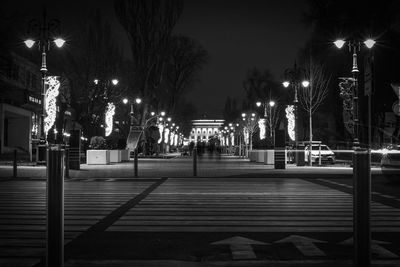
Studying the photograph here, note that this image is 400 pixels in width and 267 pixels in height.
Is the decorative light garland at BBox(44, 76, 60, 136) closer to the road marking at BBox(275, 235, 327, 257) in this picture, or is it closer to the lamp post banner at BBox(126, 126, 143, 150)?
the lamp post banner at BBox(126, 126, 143, 150)

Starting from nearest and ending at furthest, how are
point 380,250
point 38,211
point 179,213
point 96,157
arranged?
point 380,250 < point 179,213 < point 38,211 < point 96,157

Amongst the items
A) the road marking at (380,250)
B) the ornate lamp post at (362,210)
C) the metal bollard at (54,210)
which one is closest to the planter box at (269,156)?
the road marking at (380,250)

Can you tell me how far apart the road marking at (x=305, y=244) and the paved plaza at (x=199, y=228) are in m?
0.01

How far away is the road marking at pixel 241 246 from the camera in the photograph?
7.27 metres

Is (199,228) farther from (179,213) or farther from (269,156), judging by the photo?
(269,156)

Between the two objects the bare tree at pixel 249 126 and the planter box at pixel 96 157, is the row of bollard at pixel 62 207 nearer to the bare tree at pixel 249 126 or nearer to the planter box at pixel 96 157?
the planter box at pixel 96 157

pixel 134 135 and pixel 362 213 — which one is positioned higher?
pixel 134 135

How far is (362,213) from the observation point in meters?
4.88

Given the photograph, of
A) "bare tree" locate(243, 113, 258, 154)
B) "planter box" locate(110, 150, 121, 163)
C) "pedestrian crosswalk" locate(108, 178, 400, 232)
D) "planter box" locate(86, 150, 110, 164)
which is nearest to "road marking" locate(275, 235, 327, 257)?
"pedestrian crosswalk" locate(108, 178, 400, 232)

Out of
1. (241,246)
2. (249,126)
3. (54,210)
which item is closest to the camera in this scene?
(54,210)

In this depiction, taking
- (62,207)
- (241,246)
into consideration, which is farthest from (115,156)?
(62,207)

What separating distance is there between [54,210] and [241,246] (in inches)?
148

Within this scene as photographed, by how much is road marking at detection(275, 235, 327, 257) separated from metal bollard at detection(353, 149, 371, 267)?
8.24 ft

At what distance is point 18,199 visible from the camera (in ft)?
46.9
